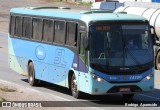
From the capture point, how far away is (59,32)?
19.9 metres

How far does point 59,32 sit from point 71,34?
3.56 feet

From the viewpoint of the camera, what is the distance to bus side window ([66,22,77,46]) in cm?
1864

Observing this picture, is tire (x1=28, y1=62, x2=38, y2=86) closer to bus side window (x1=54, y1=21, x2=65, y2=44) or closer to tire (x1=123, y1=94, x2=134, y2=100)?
bus side window (x1=54, y1=21, x2=65, y2=44)

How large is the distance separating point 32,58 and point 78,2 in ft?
206

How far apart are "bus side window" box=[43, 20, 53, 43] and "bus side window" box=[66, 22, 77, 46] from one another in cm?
143

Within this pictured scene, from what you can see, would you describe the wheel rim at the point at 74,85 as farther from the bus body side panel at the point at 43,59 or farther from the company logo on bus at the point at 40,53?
the company logo on bus at the point at 40,53

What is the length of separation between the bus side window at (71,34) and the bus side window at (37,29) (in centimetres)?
240

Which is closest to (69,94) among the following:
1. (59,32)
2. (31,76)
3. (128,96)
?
(59,32)

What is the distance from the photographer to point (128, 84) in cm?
1753

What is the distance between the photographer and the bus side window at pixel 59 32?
64.6 feet

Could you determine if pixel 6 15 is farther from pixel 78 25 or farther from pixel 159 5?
pixel 78 25

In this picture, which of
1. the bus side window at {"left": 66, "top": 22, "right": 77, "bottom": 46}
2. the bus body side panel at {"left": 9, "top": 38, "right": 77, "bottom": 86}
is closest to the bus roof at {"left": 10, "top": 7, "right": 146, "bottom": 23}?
the bus side window at {"left": 66, "top": 22, "right": 77, "bottom": 46}

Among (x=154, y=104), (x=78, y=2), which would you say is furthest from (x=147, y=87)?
(x=78, y=2)

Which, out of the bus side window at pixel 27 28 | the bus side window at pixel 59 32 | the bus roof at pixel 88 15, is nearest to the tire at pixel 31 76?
the bus side window at pixel 27 28
